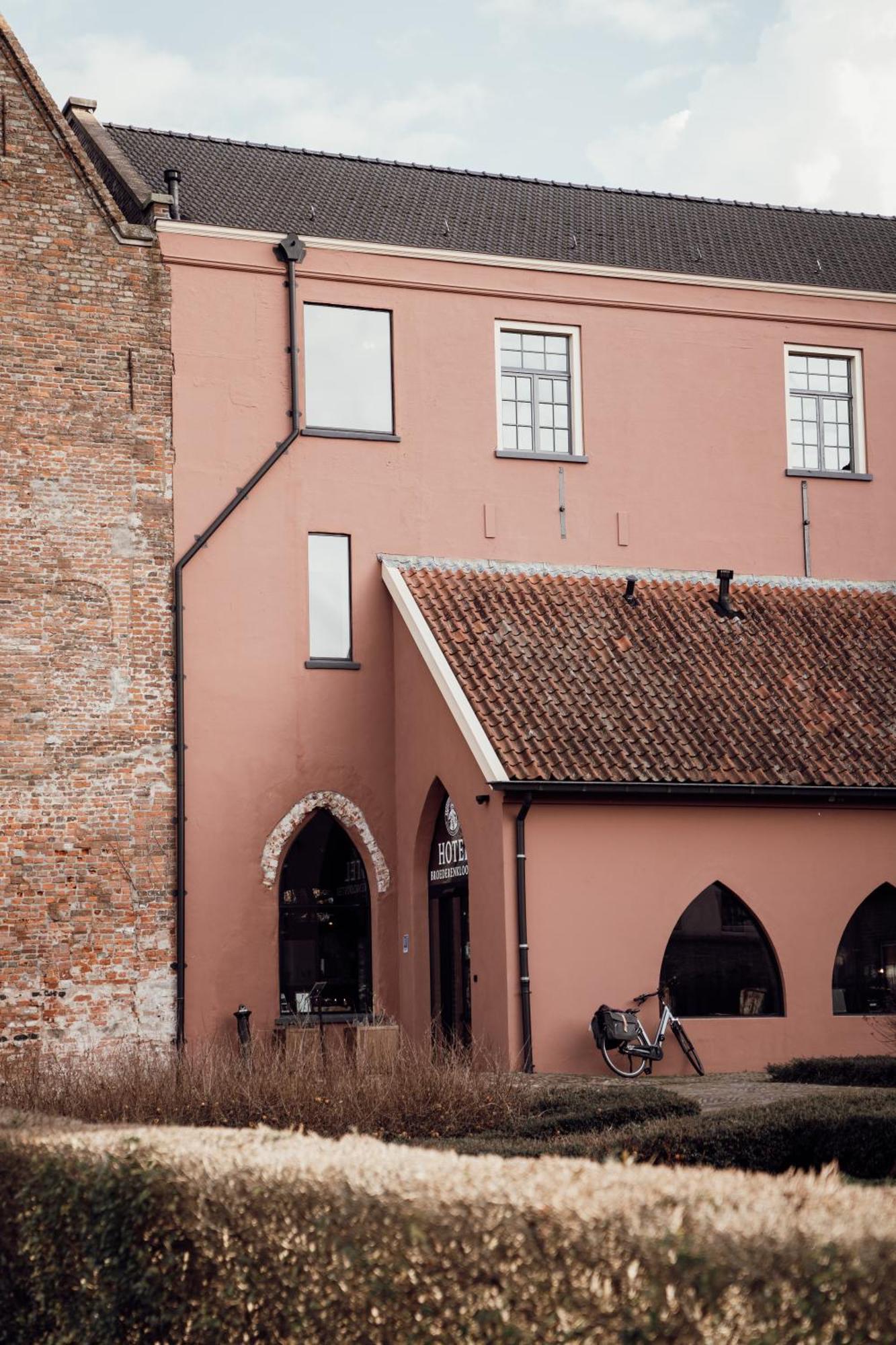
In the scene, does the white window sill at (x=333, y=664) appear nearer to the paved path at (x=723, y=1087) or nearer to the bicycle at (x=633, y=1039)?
the bicycle at (x=633, y=1039)

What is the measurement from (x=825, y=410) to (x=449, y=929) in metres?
10.1

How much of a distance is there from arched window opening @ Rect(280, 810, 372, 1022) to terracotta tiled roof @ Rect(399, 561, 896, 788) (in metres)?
3.40

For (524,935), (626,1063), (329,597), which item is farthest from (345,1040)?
(329,597)

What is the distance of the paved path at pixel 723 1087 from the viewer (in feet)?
→ 48.6

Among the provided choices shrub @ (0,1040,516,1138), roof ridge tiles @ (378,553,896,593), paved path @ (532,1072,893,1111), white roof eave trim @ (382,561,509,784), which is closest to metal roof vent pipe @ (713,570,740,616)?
roof ridge tiles @ (378,553,896,593)

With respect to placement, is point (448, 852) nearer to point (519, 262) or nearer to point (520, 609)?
point (520, 609)

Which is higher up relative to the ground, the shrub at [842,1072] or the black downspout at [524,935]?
the black downspout at [524,935]

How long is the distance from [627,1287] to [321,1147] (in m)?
2.17

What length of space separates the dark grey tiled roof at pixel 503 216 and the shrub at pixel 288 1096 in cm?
1308

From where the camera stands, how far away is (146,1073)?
Answer: 1434cm

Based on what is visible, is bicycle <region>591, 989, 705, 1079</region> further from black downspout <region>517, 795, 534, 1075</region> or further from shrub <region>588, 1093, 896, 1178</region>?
shrub <region>588, 1093, 896, 1178</region>

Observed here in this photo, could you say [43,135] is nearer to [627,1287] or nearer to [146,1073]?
[146,1073]

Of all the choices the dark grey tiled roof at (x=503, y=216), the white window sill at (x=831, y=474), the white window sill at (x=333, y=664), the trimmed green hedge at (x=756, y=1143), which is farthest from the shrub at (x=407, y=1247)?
the white window sill at (x=831, y=474)

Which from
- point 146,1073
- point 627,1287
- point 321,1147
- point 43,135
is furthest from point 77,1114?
point 43,135
